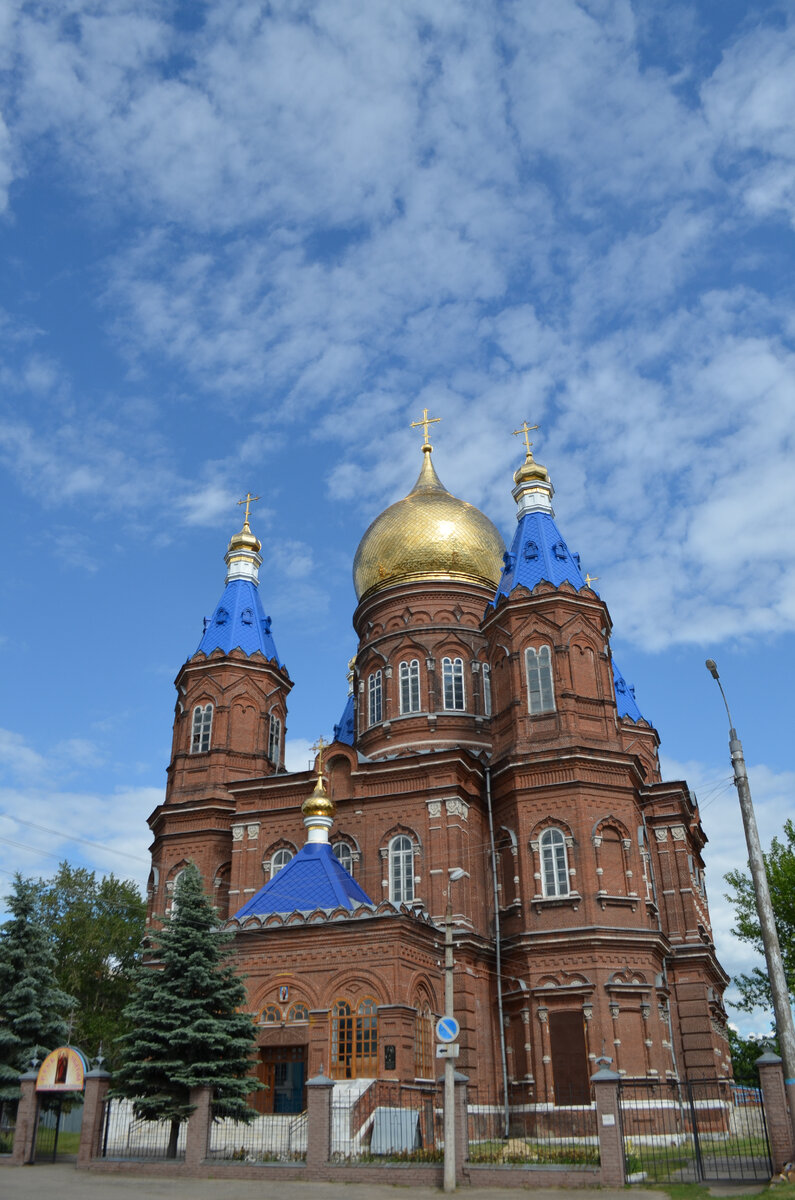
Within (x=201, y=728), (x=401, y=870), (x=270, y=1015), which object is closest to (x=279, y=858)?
(x=401, y=870)

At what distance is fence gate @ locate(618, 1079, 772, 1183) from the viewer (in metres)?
15.7

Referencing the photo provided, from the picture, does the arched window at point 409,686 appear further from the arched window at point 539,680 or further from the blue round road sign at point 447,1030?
the blue round road sign at point 447,1030

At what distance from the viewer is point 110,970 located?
130ft

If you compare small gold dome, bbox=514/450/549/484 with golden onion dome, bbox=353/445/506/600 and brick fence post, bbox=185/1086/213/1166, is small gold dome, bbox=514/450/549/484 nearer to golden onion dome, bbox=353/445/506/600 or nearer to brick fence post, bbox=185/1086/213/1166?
golden onion dome, bbox=353/445/506/600

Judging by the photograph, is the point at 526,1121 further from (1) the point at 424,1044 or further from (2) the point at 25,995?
(2) the point at 25,995

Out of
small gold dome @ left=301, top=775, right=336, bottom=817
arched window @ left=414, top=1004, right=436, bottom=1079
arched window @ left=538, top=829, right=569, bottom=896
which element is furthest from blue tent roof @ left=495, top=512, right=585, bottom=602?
arched window @ left=414, top=1004, right=436, bottom=1079

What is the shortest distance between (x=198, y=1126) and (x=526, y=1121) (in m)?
9.40

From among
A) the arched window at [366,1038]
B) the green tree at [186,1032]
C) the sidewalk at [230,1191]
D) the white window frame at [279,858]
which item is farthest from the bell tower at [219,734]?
the sidewalk at [230,1191]

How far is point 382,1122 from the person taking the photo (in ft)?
59.5

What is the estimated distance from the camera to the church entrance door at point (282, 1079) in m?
20.8

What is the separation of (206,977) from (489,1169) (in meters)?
6.17

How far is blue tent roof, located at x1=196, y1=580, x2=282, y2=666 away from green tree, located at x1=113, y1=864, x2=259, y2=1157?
1392 centimetres

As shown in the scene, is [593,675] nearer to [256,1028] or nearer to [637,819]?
[637,819]

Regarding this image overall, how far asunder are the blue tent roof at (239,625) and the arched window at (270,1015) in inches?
512
